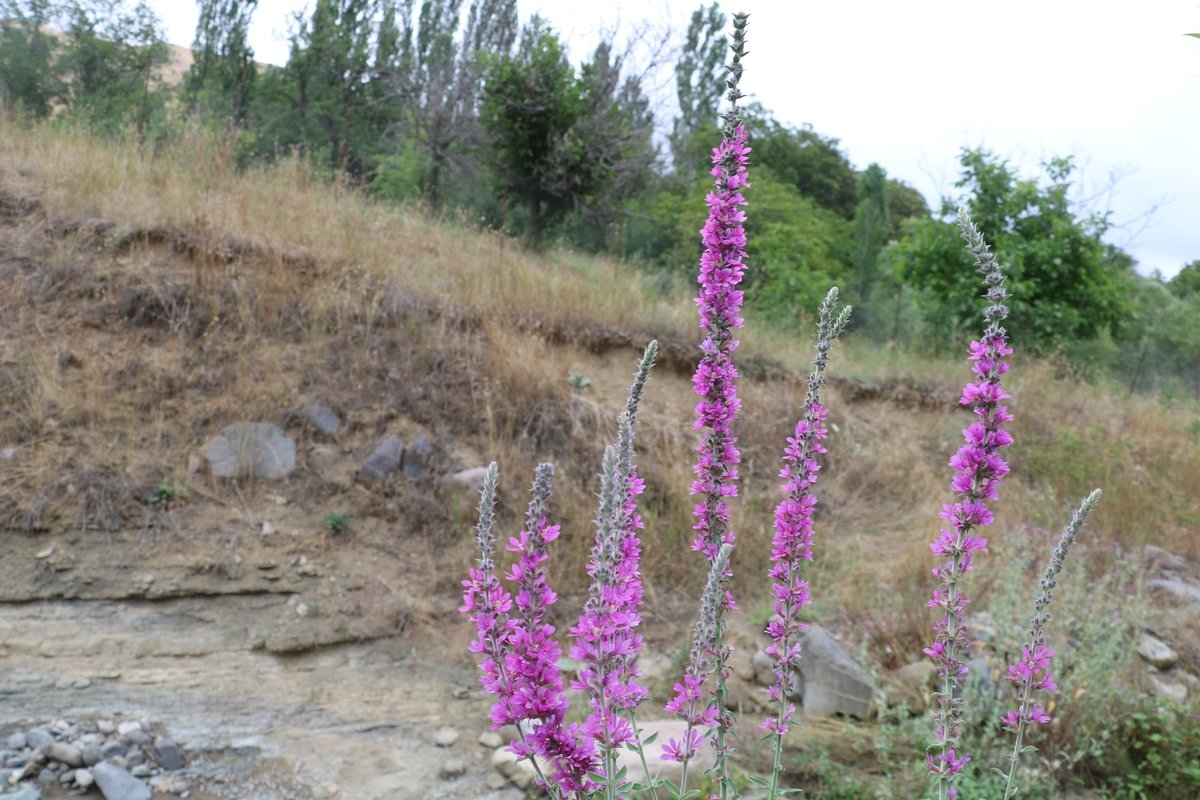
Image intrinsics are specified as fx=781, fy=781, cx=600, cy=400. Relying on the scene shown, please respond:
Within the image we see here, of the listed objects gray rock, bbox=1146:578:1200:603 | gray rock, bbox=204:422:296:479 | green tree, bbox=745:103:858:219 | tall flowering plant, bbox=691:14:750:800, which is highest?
green tree, bbox=745:103:858:219

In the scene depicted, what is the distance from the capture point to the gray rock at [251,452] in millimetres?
5762

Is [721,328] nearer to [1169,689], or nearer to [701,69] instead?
[1169,689]

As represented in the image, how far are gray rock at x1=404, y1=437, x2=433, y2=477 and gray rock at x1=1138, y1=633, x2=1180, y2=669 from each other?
478 cm

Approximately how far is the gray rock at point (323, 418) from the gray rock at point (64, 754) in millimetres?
2857

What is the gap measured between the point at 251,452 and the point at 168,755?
2485 millimetres

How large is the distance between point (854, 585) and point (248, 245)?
575 centimetres

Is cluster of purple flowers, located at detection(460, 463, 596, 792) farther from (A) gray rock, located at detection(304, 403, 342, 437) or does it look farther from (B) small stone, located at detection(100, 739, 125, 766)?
(A) gray rock, located at detection(304, 403, 342, 437)

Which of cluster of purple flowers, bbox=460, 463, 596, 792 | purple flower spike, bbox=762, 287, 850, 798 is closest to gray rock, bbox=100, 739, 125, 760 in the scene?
cluster of purple flowers, bbox=460, 463, 596, 792

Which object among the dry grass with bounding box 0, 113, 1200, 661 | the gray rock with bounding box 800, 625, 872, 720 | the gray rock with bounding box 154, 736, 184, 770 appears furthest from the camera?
the dry grass with bounding box 0, 113, 1200, 661

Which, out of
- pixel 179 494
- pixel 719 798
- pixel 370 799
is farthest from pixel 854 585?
pixel 179 494

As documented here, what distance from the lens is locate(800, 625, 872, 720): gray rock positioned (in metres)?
4.16

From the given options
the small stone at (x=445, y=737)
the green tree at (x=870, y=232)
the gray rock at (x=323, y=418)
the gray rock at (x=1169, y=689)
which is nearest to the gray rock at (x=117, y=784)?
the small stone at (x=445, y=737)

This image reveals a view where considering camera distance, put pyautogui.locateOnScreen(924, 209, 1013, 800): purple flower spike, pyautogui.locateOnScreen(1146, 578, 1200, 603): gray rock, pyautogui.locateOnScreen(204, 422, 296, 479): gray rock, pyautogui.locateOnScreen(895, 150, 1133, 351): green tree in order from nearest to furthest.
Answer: pyautogui.locateOnScreen(924, 209, 1013, 800): purple flower spike → pyautogui.locateOnScreen(1146, 578, 1200, 603): gray rock → pyautogui.locateOnScreen(204, 422, 296, 479): gray rock → pyautogui.locateOnScreen(895, 150, 1133, 351): green tree

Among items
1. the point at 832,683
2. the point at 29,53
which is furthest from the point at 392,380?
the point at 29,53
